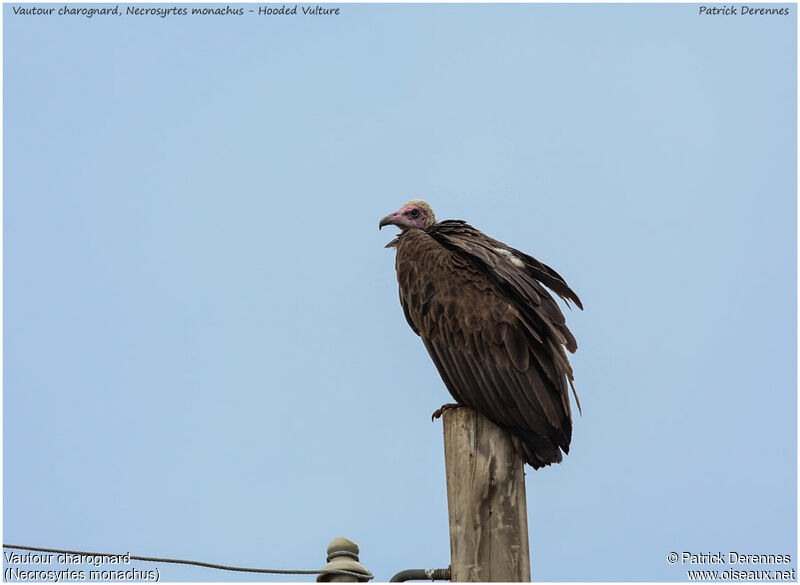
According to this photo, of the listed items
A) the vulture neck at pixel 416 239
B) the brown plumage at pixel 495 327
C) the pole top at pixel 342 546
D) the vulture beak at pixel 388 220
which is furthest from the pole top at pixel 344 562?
the vulture beak at pixel 388 220

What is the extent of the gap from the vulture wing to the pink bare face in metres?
0.83

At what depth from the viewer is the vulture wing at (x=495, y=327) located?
17.0 feet

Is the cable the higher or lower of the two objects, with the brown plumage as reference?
lower

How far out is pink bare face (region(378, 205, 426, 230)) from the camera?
7.42 metres

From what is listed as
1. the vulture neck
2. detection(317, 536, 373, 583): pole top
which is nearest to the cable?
detection(317, 536, 373, 583): pole top

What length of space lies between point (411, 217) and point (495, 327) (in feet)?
6.76

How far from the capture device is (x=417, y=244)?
6.34 m

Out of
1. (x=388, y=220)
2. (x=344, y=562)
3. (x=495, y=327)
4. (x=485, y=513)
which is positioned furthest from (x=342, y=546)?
(x=388, y=220)

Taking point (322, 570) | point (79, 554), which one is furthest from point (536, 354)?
point (79, 554)

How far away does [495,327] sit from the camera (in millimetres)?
5621

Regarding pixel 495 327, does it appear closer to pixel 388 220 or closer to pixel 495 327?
pixel 495 327

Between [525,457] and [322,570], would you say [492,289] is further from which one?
[322,570]

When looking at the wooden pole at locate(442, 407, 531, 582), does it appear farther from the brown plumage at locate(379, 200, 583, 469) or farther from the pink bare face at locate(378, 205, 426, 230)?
the pink bare face at locate(378, 205, 426, 230)

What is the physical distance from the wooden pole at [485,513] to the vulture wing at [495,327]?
0.31 metres
